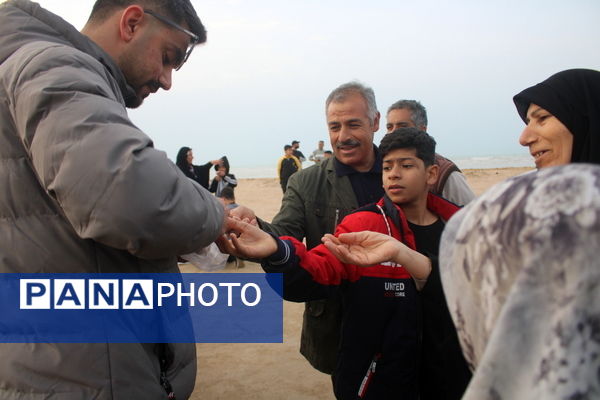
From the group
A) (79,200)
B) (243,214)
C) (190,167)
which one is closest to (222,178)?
(190,167)

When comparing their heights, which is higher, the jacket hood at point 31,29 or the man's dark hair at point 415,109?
the jacket hood at point 31,29

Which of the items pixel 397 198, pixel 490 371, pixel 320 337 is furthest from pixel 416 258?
pixel 490 371

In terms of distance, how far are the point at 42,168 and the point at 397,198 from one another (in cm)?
192

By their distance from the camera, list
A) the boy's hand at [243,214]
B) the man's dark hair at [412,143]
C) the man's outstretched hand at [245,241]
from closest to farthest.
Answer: the man's outstretched hand at [245,241] < the boy's hand at [243,214] < the man's dark hair at [412,143]

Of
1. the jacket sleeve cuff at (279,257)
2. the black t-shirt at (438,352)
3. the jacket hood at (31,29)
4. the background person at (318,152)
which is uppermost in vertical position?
the jacket hood at (31,29)

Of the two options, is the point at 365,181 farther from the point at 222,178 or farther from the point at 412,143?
the point at 222,178

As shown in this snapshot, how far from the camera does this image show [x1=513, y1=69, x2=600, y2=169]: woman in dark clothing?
6.18ft

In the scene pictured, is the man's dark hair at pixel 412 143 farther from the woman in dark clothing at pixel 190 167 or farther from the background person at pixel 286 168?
the background person at pixel 286 168

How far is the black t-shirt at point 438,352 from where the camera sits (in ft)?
7.31

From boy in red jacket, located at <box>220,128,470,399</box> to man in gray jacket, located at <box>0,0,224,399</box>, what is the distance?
0.73 m

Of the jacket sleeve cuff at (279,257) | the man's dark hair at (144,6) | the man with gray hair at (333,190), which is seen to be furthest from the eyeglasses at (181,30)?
the man with gray hair at (333,190)

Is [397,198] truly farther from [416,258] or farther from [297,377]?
[297,377]

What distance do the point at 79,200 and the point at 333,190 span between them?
2149mm

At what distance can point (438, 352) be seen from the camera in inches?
89.3
